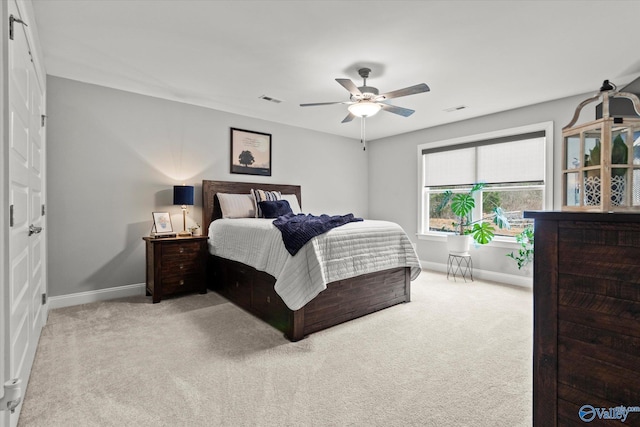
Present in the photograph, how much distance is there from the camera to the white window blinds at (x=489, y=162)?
14.1 ft

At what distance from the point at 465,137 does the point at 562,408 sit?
457 centimetres

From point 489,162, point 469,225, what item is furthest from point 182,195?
point 489,162

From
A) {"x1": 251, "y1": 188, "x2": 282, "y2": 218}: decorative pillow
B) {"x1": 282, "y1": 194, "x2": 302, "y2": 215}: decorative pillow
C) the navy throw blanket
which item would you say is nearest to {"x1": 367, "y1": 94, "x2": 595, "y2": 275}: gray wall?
{"x1": 282, "y1": 194, "x2": 302, "y2": 215}: decorative pillow

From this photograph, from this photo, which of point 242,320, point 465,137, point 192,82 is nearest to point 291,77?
point 192,82

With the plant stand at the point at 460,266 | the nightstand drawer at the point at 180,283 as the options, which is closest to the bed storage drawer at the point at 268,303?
the nightstand drawer at the point at 180,283

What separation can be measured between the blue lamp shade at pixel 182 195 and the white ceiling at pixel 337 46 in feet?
3.82

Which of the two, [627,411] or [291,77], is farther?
[291,77]

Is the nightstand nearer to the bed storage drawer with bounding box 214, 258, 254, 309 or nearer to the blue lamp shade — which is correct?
the bed storage drawer with bounding box 214, 258, 254, 309

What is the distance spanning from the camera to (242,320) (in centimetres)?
303

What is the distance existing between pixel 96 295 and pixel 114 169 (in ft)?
4.79

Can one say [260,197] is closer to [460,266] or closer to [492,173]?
[460,266]

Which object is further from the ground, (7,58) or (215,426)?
(7,58)

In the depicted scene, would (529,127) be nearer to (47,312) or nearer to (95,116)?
(95,116)

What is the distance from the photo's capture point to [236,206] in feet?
14.1
